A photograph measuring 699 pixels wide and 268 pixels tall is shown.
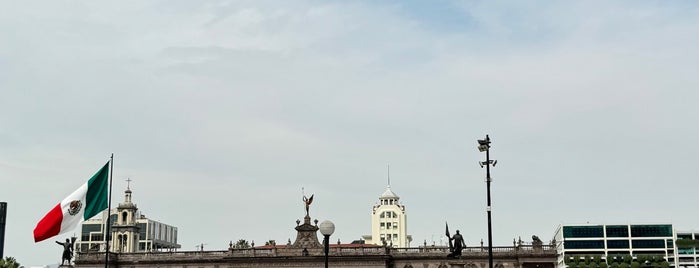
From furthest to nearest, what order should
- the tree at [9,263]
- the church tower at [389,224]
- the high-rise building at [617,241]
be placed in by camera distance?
the church tower at [389,224]
the high-rise building at [617,241]
the tree at [9,263]

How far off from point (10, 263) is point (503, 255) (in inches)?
2030

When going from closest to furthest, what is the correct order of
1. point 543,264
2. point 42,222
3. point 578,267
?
point 42,222 < point 543,264 < point 578,267

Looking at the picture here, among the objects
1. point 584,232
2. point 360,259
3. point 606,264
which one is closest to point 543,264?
point 360,259

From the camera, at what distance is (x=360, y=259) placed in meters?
89.1

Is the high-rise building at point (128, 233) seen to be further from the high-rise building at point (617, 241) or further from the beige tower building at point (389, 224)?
the high-rise building at point (617, 241)

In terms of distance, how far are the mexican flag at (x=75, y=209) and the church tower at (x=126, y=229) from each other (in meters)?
68.7

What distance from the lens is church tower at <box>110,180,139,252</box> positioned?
10044 centimetres

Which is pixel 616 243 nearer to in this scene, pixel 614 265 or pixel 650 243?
pixel 650 243

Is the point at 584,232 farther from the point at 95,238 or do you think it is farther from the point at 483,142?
the point at 483,142

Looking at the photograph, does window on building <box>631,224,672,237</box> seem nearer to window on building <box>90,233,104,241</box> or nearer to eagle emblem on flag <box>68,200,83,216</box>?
window on building <box>90,233,104,241</box>

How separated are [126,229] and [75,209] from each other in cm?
6967

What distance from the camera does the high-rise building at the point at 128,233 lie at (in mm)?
100694

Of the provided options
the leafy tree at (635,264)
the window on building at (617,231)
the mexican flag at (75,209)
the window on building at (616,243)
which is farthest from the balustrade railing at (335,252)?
the mexican flag at (75,209)

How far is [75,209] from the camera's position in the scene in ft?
109
